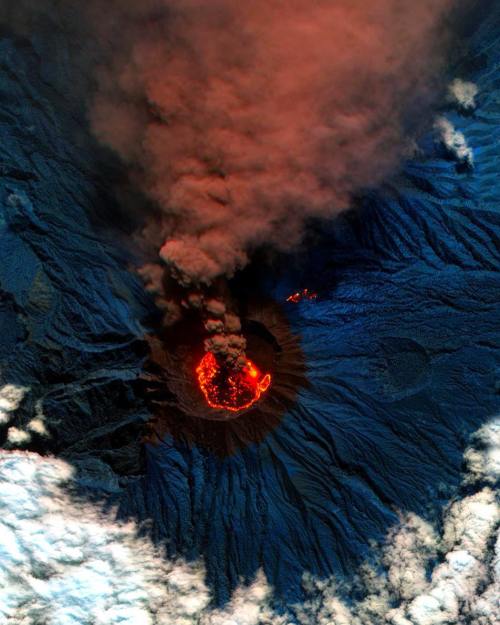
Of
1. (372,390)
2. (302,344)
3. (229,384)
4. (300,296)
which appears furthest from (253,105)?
(372,390)

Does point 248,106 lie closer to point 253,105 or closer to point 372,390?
point 253,105

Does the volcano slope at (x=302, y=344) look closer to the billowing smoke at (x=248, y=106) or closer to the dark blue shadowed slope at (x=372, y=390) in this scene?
the dark blue shadowed slope at (x=372, y=390)

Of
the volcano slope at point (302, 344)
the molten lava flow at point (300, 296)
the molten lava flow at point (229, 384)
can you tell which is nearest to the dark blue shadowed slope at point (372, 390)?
the volcano slope at point (302, 344)

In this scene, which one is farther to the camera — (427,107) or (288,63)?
(427,107)

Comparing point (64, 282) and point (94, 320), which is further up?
point (64, 282)

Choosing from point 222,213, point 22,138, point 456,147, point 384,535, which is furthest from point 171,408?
point 456,147

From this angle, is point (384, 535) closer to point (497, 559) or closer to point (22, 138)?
point (497, 559)

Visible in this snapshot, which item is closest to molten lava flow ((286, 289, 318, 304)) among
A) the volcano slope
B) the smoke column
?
the volcano slope
